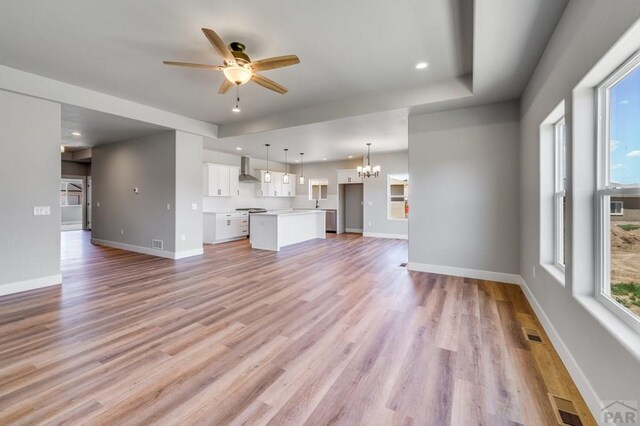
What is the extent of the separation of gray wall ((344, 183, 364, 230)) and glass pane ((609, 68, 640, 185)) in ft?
27.5

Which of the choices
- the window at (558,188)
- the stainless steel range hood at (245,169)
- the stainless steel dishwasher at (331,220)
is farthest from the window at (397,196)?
the window at (558,188)

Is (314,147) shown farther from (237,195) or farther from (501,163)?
(501,163)

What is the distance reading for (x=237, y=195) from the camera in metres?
8.91

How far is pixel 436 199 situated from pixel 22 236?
6050mm

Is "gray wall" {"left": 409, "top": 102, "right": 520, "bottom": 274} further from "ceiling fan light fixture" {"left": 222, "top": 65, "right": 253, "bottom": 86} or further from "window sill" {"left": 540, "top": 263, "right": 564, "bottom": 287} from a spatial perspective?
"ceiling fan light fixture" {"left": 222, "top": 65, "right": 253, "bottom": 86}

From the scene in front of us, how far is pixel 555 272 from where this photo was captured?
249 cm

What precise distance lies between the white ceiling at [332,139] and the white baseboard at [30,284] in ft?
13.1

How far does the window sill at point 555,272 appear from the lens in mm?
2274

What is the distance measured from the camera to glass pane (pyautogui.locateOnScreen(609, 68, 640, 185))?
1.46 metres

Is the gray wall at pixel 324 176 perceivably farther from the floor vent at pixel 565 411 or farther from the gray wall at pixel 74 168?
the floor vent at pixel 565 411

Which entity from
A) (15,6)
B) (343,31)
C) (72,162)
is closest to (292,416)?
(343,31)

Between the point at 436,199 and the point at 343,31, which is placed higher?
the point at 343,31

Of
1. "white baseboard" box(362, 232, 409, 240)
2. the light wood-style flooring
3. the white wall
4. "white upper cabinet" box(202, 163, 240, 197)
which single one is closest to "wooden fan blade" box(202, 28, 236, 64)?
the light wood-style flooring

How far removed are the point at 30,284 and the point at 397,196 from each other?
834 centimetres
